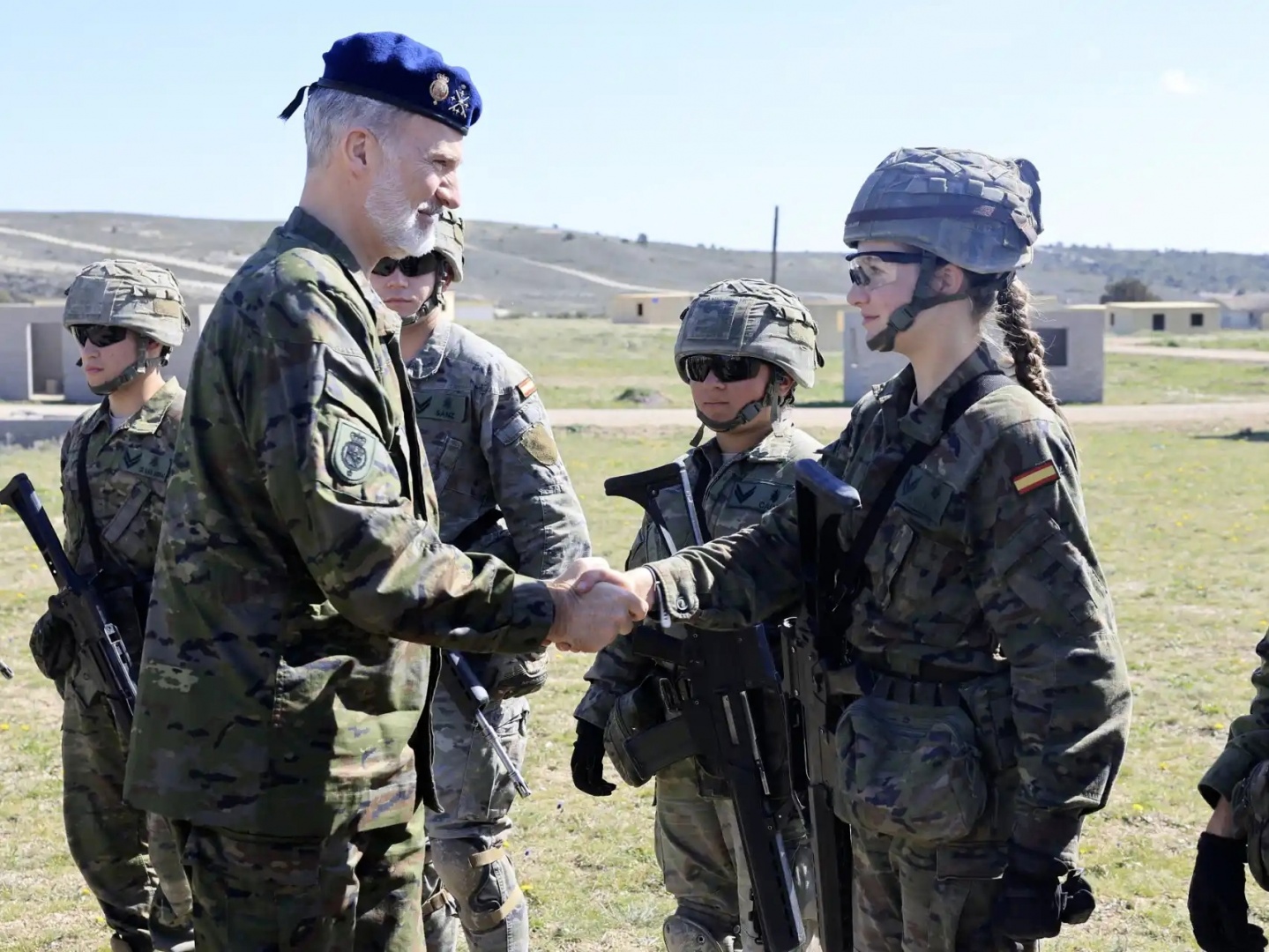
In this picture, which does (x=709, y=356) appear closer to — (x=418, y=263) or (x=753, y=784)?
(x=418, y=263)

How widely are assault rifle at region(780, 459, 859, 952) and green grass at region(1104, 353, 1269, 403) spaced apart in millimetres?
31536

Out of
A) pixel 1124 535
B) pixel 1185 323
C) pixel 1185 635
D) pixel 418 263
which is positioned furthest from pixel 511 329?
→ pixel 418 263

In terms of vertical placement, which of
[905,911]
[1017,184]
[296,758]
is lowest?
[905,911]

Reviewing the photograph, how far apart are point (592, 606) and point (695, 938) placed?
1.60 meters

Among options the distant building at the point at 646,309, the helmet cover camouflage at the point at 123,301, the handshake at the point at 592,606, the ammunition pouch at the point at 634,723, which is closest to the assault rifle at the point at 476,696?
the ammunition pouch at the point at 634,723

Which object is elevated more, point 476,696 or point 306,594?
point 306,594

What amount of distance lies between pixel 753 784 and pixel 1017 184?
1.82 m

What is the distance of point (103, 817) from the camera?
16.4ft

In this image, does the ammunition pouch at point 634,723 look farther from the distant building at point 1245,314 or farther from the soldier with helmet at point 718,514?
the distant building at point 1245,314

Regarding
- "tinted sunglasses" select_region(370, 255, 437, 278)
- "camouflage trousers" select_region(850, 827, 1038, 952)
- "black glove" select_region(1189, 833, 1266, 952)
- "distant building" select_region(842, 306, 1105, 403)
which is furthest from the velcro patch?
"distant building" select_region(842, 306, 1105, 403)

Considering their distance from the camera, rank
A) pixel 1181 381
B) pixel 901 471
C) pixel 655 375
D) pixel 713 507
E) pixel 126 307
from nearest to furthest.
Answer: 1. pixel 901 471
2. pixel 713 507
3. pixel 126 307
4. pixel 1181 381
5. pixel 655 375

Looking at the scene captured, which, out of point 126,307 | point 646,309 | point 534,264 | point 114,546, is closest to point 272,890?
point 114,546

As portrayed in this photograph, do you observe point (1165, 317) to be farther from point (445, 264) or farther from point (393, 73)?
point (393, 73)

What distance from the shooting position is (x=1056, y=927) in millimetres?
3084
